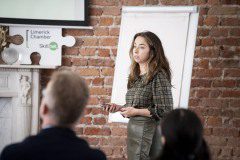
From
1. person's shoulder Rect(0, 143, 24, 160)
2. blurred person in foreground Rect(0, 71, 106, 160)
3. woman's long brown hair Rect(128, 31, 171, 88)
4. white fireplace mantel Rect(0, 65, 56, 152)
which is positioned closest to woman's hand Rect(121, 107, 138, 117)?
woman's long brown hair Rect(128, 31, 171, 88)

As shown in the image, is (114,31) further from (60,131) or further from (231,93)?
(60,131)

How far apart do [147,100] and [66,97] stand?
3.51 ft

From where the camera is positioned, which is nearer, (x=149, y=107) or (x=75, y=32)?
(x=149, y=107)

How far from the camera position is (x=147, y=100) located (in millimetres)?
2217

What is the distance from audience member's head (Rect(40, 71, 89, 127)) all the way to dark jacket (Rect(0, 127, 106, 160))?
4 cm

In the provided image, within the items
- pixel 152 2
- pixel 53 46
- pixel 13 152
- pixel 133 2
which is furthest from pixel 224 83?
pixel 13 152

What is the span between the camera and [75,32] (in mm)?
3230

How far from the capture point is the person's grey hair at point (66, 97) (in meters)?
1.21

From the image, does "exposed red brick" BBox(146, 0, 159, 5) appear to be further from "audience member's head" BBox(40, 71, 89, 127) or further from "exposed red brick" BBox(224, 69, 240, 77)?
"audience member's head" BBox(40, 71, 89, 127)

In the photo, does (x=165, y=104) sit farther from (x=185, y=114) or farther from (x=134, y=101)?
(x=185, y=114)

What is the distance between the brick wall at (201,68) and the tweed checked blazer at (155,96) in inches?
41.5

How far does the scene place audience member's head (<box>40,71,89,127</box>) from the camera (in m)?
1.21

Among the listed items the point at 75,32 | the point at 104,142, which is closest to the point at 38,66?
the point at 75,32

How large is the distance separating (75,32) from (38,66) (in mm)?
447
